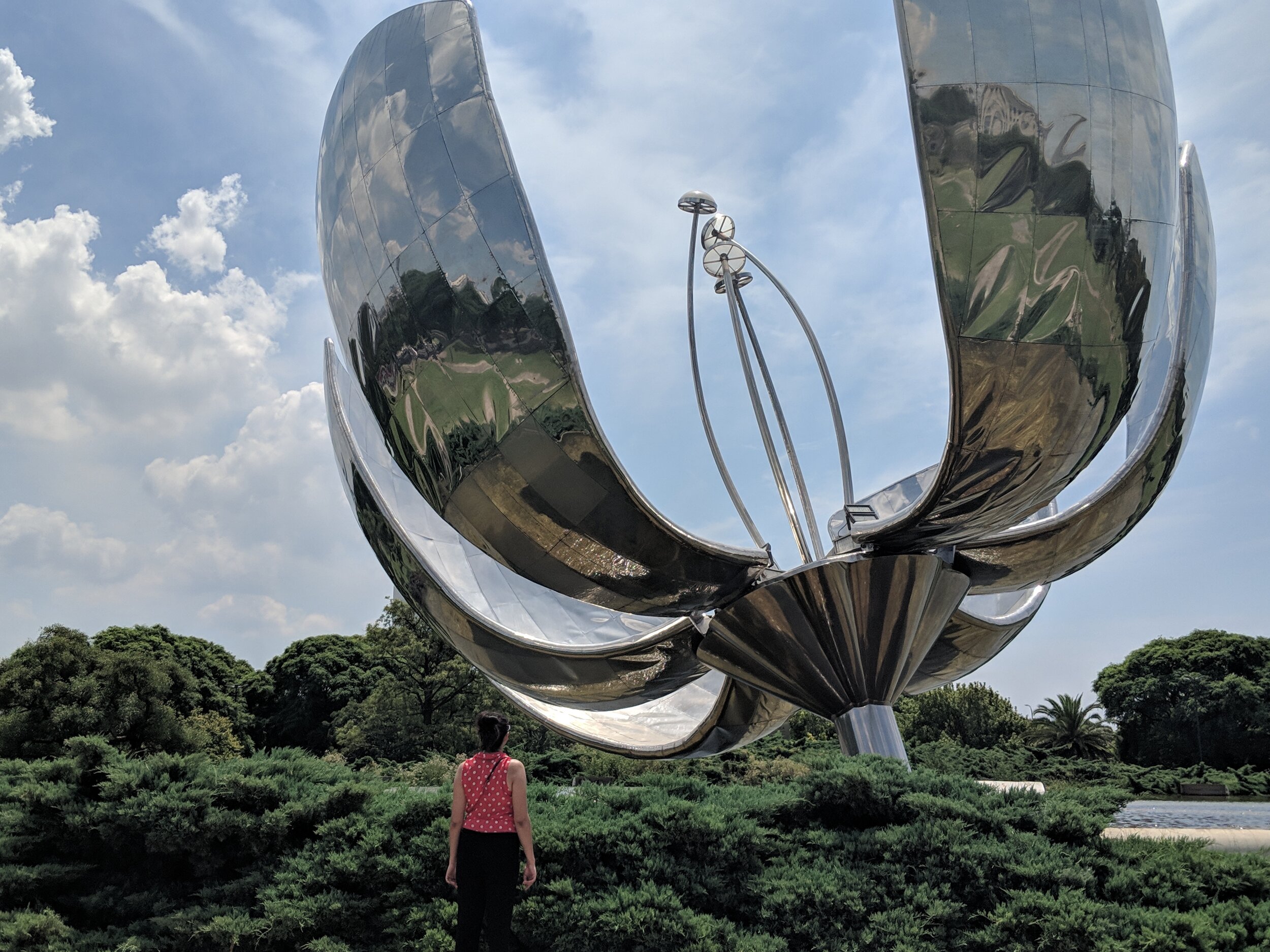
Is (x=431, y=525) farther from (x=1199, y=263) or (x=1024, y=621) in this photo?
(x=1199, y=263)

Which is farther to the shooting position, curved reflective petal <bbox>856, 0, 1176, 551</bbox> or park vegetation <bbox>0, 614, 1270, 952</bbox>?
curved reflective petal <bbox>856, 0, 1176, 551</bbox>

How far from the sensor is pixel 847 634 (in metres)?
7.05

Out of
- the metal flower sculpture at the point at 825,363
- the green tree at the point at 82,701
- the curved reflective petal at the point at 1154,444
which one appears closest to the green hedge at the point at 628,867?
the metal flower sculpture at the point at 825,363

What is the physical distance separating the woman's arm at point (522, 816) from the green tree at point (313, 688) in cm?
3200

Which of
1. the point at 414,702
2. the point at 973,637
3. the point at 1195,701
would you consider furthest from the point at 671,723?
the point at 1195,701

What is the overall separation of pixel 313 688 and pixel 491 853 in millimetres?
34720

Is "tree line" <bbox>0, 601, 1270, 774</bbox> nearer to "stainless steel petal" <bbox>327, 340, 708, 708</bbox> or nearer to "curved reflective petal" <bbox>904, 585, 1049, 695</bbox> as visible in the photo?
"stainless steel petal" <bbox>327, 340, 708, 708</bbox>

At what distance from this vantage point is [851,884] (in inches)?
189

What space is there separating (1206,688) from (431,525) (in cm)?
2971

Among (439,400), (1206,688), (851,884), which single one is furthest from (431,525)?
(1206,688)

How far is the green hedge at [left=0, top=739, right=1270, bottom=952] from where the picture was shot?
15.0 ft

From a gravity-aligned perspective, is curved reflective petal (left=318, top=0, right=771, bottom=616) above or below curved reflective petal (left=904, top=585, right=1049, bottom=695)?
above

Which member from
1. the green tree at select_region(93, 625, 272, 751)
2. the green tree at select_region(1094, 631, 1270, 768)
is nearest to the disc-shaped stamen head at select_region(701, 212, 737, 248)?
the green tree at select_region(93, 625, 272, 751)

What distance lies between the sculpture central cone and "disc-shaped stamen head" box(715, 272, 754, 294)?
3357 millimetres
